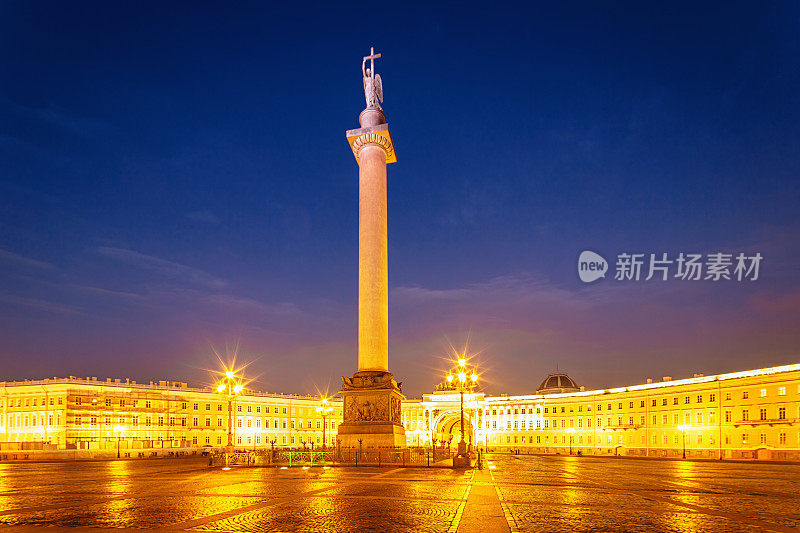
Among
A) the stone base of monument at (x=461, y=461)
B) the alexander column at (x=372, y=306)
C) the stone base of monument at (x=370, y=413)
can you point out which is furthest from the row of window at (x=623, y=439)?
the stone base of monument at (x=370, y=413)

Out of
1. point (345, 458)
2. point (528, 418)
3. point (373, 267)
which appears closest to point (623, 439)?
point (528, 418)

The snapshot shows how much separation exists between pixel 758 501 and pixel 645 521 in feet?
28.8

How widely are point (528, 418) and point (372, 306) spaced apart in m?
99.6

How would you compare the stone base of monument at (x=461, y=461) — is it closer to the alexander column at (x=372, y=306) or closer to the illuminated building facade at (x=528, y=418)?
the alexander column at (x=372, y=306)

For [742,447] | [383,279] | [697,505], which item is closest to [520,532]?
[697,505]

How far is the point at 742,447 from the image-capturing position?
85.2 m

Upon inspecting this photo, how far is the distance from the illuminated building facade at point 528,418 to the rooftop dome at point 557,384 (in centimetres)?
2369

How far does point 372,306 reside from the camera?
48.9m

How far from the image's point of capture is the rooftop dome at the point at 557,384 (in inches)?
6324

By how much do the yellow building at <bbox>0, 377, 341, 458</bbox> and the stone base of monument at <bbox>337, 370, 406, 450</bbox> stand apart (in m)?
42.1

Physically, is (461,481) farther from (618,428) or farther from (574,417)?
(574,417)

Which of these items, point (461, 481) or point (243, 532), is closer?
point (243, 532)

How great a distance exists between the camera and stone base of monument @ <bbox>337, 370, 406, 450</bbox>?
44281 millimetres

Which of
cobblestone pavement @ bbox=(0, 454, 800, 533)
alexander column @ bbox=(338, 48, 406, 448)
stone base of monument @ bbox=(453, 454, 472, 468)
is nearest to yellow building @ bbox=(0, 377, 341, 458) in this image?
alexander column @ bbox=(338, 48, 406, 448)
